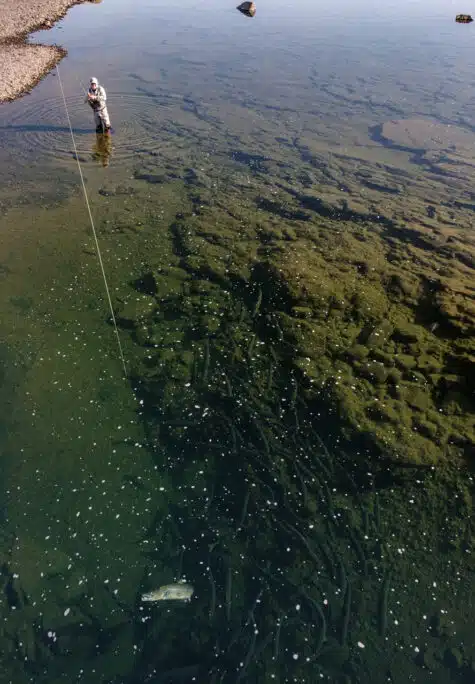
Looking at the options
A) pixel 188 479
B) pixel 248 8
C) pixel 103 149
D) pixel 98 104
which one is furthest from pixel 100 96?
pixel 248 8

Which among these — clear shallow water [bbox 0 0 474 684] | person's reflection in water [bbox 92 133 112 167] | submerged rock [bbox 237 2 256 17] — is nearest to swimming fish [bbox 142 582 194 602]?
clear shallow water [bbox 0 0 474 684]

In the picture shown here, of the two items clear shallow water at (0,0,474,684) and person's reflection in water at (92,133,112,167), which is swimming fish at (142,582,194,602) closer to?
clear shallow water at (0,0,474,684)

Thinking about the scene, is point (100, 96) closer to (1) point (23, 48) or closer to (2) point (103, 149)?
(2) point (103, 149)

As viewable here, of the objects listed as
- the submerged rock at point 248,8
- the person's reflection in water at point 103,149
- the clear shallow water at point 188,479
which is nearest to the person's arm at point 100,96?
the person's reflection in water at point 103,149

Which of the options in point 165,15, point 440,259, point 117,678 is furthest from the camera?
point 165,15

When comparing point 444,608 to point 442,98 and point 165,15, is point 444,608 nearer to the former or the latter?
point 442,98

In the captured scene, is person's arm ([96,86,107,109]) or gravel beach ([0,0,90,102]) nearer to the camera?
person's arm ([96,86,107,109])

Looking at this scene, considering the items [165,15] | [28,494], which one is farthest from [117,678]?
[165,15]
